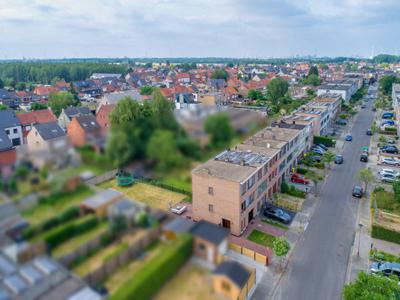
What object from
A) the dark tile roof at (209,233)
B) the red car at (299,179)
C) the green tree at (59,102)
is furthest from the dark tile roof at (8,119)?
the dark tile roof at (209,233)

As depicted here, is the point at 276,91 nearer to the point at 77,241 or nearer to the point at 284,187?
the point at 284,187

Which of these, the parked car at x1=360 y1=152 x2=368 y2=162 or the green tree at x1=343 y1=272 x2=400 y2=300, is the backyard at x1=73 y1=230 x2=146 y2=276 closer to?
the green tree at x1=343 y1=272 x2=400 y2=300

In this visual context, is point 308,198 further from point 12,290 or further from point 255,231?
point 12,290

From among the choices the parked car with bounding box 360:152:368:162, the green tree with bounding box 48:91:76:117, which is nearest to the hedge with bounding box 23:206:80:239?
the parked car with bounding box 360:152:368:162

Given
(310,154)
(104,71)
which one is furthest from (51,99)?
(104,71)

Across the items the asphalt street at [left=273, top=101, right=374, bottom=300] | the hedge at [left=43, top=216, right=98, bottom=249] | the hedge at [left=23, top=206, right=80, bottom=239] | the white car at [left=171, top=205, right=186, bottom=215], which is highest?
the hedge at [left=23, top=206, right=80, bottom=239]

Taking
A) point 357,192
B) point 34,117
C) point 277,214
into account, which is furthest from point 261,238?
point 34,117

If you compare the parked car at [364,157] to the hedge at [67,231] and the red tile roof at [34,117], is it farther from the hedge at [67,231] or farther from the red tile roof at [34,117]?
the red tile roof at [34,117]
